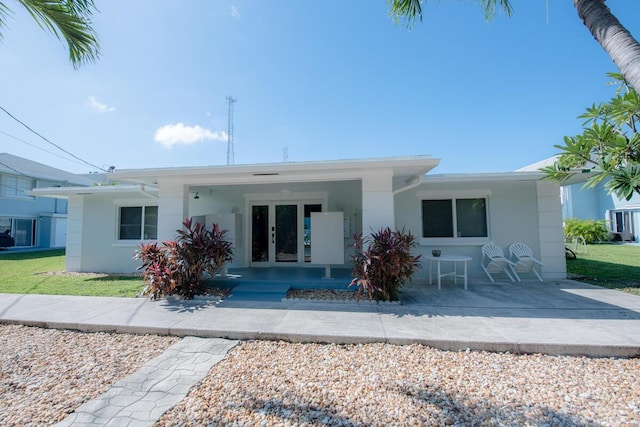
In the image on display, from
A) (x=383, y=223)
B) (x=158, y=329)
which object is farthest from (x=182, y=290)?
(x=383, y=223)

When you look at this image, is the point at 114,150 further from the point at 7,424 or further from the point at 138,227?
the point at 7,424

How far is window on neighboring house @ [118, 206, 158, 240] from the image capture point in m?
10.4

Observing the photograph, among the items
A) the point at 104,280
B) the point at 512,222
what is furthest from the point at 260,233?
the point at 512,222

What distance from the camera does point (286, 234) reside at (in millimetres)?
10078

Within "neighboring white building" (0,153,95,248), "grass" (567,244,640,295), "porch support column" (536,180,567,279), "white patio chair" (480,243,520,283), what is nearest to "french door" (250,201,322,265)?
"white patio chair" (480,243,520,283)

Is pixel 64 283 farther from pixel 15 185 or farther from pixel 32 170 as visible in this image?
pixel 32 170

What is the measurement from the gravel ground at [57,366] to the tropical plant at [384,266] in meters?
3.59

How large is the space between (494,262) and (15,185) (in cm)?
2854

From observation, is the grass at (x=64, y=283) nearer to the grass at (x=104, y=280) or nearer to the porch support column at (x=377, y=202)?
the grass at (x=104, y=280)

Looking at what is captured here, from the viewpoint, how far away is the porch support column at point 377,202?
645cm

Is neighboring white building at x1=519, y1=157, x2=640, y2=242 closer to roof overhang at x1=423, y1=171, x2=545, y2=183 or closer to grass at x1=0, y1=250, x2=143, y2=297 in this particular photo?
roof overhang at x1=423, y1=171, x2=545, y2=183

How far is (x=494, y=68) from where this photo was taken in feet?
30.9

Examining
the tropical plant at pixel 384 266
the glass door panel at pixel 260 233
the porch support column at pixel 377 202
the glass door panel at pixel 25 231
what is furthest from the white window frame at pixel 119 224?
the glass door panel at pixel 25 231

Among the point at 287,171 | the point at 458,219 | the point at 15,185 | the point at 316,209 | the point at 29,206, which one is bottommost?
the point at 458,219
